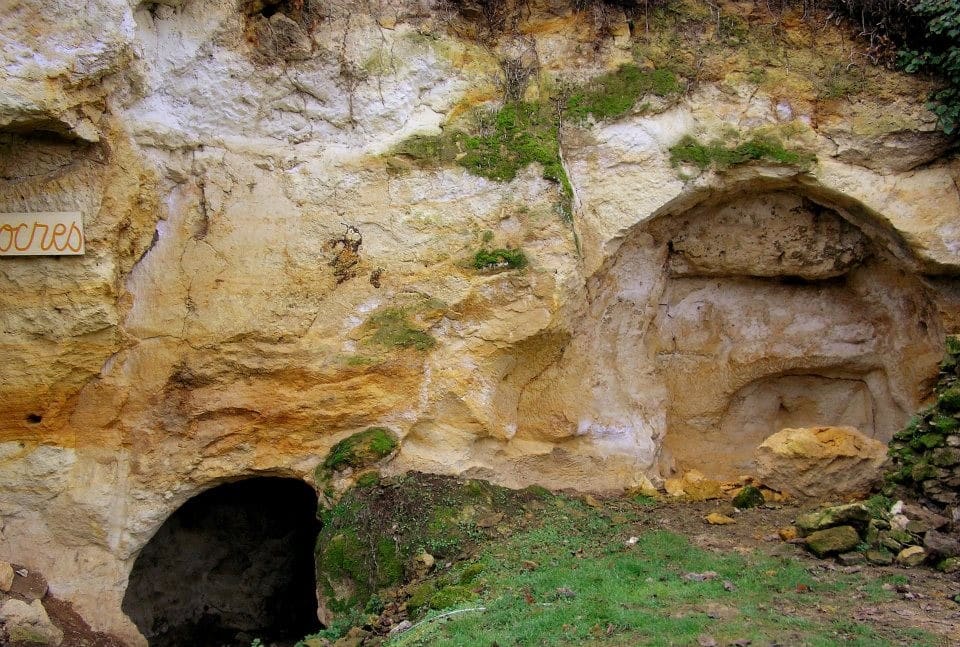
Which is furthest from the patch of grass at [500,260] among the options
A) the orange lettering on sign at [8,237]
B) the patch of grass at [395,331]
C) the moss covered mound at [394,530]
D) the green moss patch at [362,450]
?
the orange lettering on sign at [8,237]

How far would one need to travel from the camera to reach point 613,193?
7734 mm

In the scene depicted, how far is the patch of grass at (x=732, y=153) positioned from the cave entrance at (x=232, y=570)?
17.0 feet

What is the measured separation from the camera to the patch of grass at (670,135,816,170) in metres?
7.68

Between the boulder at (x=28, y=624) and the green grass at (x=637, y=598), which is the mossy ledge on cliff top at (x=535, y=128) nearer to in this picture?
the green grass at (x=637, y=598)

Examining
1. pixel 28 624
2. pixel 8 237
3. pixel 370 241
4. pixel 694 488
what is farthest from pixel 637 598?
pixel 8 237

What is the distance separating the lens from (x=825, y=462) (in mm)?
7359

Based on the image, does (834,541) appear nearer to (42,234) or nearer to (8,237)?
(42,234)

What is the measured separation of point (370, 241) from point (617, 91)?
2.64m

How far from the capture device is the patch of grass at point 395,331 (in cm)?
739

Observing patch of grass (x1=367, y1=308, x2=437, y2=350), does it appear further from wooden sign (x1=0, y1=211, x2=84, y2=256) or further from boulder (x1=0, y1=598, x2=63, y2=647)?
boulder (x1=0, y1=598, x2=63, y2=647)

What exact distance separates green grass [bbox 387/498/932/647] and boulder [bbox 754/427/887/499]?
138cm

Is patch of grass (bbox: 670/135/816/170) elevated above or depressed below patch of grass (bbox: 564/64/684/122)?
below

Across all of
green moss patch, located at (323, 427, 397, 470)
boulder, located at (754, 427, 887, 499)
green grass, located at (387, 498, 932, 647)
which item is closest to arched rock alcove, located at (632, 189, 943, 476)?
boulder, located at (754, 427, 887, 499)

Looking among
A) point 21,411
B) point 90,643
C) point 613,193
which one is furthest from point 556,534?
point 21,411
